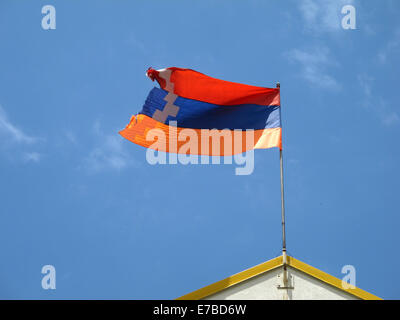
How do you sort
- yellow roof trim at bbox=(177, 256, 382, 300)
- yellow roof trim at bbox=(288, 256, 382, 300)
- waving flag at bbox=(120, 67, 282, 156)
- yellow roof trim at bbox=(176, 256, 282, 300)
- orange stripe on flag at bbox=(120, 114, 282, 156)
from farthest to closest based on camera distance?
waving flag at bbox=(120, 67, 282, 156) < orange stripe on flag at bbox=(120, 114, 282, 156) < yellow roof trim at bbox=(176, 256, 282, 300) < yellow roof trim at bbox=(177, 256, 382, 300) < yellow roof trim at bbox=(288, 256, 382, 300)

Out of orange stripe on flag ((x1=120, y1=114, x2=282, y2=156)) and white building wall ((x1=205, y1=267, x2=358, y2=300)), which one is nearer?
white building wall ((x1=205, y1=267, x2=358, y2=300))

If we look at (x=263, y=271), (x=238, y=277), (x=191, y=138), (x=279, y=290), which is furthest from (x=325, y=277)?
(x=191, y=138)

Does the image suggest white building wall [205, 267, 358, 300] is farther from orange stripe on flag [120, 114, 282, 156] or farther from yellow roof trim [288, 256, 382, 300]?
orange stripe on flag [120, 114, 282, 156]

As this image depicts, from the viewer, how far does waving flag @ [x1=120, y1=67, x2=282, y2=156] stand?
21.1 m

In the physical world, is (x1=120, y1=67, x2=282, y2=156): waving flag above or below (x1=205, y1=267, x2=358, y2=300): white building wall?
above

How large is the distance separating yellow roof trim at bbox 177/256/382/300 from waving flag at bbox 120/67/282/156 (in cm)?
494

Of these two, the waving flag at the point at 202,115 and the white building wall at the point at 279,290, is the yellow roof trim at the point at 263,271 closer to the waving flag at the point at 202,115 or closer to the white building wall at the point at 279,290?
the white building wall at the point at 279,290

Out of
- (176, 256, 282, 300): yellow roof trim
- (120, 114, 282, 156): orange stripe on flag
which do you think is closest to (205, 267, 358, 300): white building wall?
(176, 256, 282, 300): yellow roof trim

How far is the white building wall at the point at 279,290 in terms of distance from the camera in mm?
16891

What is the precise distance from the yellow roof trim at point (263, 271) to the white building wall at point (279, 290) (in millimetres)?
120

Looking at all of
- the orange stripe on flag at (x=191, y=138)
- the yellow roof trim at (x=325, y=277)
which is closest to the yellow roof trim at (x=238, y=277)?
the yellow roof trim at (x=325, y=277)
